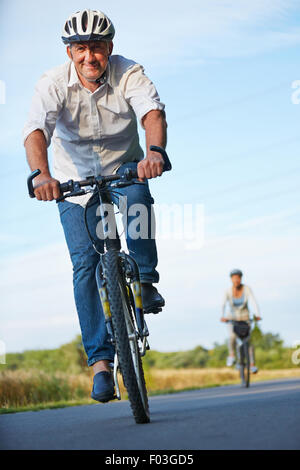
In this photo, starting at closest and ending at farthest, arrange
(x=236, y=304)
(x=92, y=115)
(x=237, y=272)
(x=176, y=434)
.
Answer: (x=176, y=434) → (x=92, y=115) → (x=236, y=304) → (x=237, y=272)

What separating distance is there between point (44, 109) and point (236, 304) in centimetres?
956

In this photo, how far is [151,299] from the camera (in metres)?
4.49

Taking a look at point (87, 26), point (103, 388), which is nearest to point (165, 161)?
point (87, 26)

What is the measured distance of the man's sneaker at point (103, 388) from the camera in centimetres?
438

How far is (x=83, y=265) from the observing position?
4.60 m

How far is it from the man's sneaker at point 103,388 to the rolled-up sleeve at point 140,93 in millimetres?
1452

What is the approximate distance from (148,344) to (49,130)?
130cm

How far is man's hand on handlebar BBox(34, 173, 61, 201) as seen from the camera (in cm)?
396

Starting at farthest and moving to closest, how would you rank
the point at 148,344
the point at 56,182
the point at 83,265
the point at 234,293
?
the point at 234,293 < the point at 83,265 < the point at 148,344 < the point at 56,182

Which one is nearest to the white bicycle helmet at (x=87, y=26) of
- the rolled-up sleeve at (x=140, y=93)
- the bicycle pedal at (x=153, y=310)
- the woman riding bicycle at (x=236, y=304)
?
the rolled-up sleeve at (x=140, y=93)

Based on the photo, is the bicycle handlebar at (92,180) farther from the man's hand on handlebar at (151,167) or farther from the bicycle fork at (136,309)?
the bicycle fork at (136,309)

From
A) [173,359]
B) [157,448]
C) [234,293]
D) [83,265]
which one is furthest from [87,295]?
[173,359]

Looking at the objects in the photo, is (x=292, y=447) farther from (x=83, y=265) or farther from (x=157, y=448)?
(x=83, y=265)

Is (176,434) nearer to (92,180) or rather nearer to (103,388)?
(103,388)
